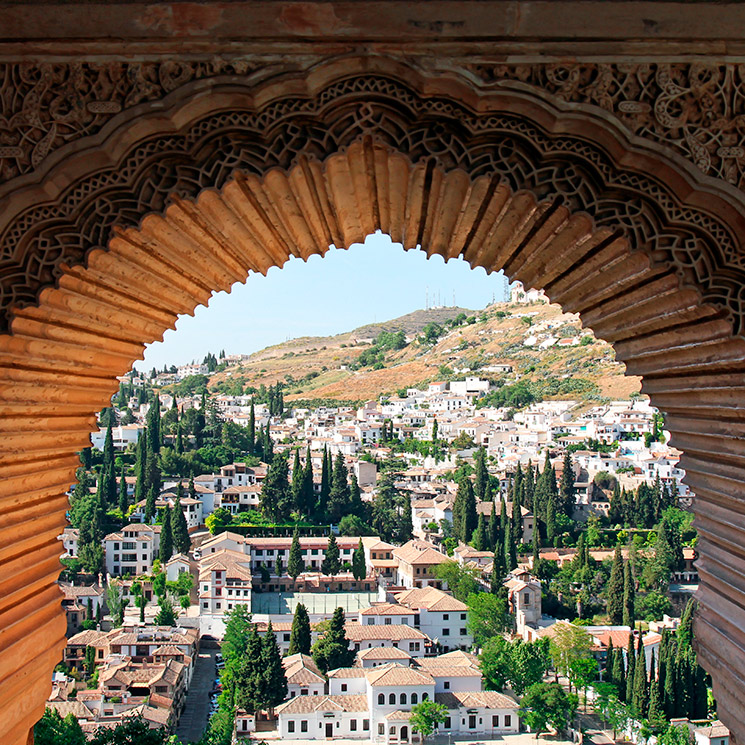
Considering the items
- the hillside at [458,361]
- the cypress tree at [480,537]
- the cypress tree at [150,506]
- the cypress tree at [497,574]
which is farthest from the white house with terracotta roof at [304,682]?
the hillside at [458,361]

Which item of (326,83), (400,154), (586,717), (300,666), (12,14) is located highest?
(12,14)

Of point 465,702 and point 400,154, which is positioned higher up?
point 400,154

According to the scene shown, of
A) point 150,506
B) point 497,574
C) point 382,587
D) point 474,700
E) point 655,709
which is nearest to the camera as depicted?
point 655,709

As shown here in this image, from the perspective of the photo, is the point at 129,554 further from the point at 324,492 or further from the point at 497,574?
the point at 497,574

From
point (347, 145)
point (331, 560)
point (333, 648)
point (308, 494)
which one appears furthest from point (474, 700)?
point (347, 145)

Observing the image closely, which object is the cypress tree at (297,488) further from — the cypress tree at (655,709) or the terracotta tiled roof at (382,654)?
the cypress tree at (655,709)

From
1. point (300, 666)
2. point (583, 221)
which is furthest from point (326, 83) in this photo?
point (300, 666)

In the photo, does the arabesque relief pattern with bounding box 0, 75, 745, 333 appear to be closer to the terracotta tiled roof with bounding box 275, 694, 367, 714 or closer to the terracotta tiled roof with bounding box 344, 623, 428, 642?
the terracotta tiled roof with bounding box 275, 694, 367, 714

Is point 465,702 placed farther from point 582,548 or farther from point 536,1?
point 536,1
